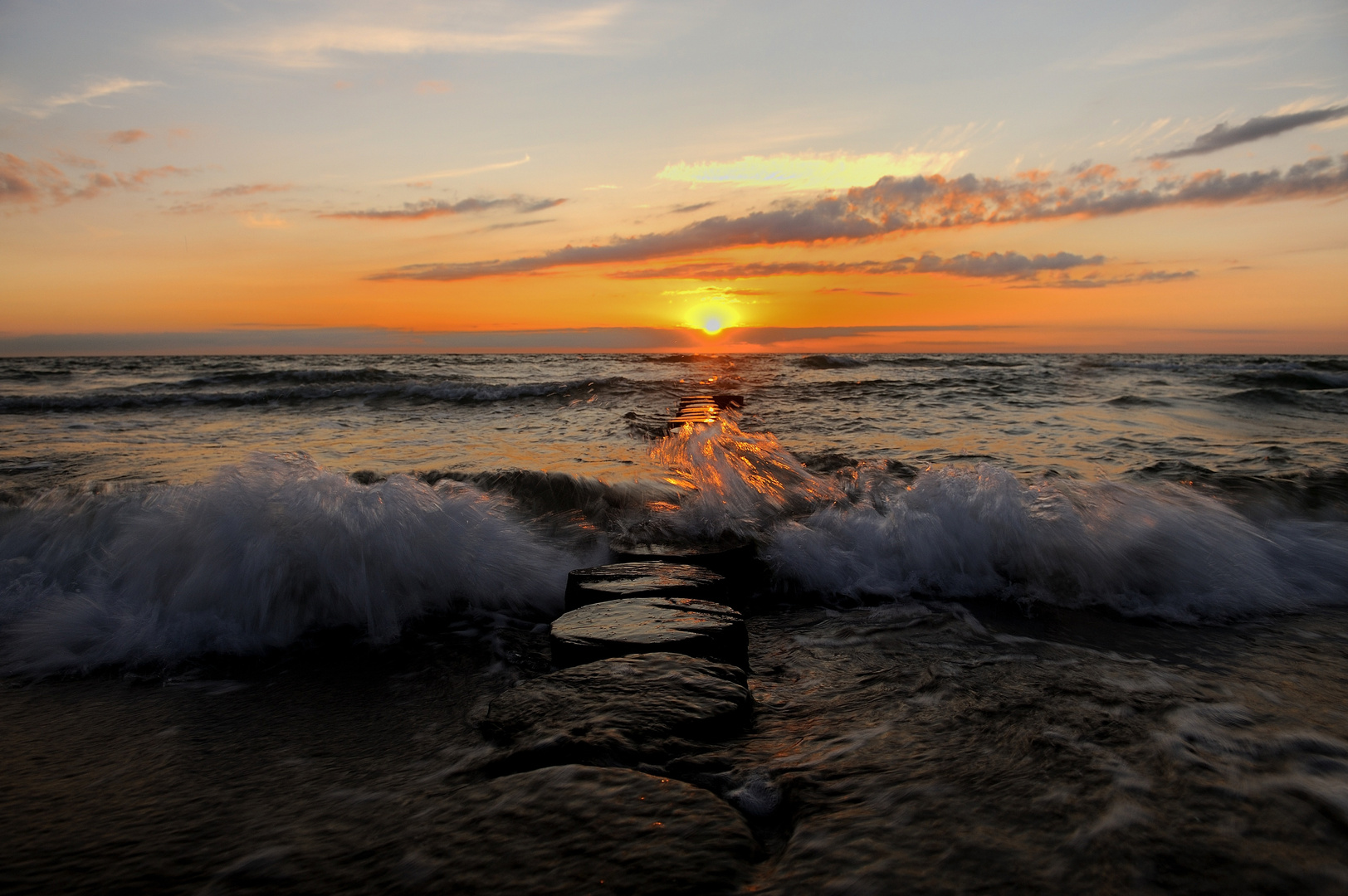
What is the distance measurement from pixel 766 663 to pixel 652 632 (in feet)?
1.77

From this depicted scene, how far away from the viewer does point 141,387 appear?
18984mm

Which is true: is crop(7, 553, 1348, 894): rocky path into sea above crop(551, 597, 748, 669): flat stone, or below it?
Result: below

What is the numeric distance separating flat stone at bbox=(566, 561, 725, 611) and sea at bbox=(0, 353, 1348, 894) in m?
0.31

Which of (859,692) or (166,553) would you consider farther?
(166,553)

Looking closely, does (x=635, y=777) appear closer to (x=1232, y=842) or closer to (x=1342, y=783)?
(x=1232, y=842)

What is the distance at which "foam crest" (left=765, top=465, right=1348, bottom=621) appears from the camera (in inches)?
142

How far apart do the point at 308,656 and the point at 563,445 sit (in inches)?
225

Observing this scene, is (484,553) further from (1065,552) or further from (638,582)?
(1065,552)

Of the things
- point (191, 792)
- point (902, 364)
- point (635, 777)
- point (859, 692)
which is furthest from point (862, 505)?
point (902, 364)

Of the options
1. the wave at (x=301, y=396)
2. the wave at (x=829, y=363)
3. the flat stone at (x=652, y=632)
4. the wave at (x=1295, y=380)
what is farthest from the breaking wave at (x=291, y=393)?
the wave at (x=1295, y=380)

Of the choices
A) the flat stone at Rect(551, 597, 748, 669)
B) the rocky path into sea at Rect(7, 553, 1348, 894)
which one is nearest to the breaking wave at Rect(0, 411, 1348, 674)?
the rocky path into sea at Rect(7, 553, 1348, 894)

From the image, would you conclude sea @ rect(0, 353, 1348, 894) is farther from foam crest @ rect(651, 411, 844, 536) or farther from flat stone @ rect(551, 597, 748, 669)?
flat stone @ rect(551, 597, 748, 669)

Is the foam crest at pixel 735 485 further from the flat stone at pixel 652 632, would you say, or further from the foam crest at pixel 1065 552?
the flat stone at pixel 652 632

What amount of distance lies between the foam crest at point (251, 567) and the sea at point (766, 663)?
0.06 feet
